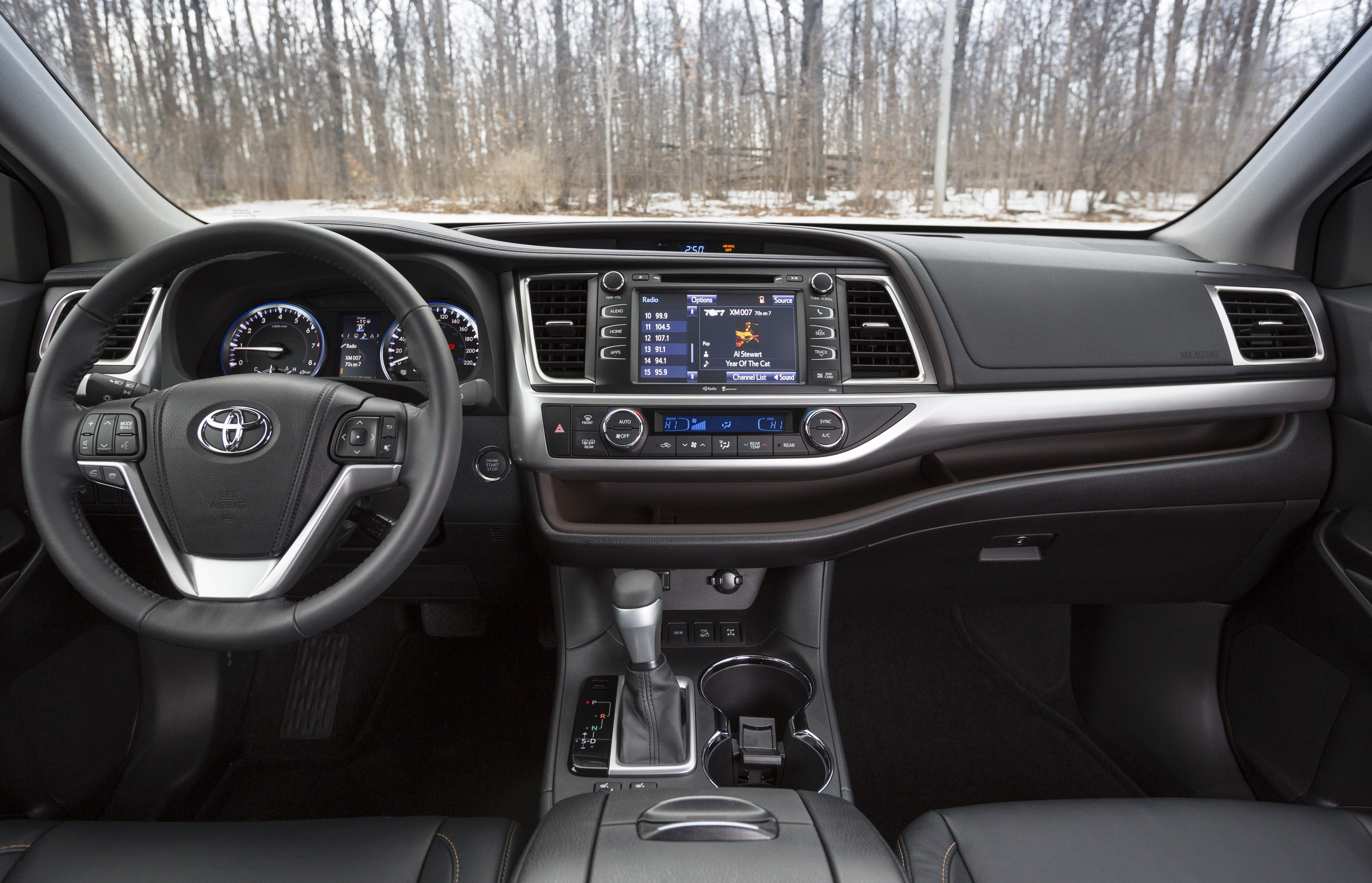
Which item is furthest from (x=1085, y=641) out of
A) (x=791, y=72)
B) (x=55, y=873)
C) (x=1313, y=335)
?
(x=55, y=873)

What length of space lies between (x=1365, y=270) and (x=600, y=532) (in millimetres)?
1686

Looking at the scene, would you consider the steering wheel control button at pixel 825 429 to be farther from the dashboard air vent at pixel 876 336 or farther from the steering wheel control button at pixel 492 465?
the steering wheel control button at pixel 492 465

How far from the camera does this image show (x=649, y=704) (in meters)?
1.50

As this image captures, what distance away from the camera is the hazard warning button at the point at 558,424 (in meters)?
1.53

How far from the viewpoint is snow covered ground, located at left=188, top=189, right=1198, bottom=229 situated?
178 centimetres

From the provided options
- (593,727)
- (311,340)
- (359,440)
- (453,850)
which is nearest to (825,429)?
(593,727)

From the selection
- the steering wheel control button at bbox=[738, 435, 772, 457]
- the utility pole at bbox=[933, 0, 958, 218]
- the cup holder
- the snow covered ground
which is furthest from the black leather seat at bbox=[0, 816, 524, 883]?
the utility pole at bbox=[933, 0, 958, 218]

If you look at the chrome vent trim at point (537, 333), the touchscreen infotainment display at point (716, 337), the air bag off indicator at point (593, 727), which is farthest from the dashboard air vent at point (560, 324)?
the air bag off indicator at point (593, 727)

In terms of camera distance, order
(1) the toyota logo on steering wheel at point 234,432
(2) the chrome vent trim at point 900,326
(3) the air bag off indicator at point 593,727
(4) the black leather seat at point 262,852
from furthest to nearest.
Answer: (2) the chrome vent trim at point 900,326, (3) the air bag off indicator at point 593,727, (1) the toyota logo on steering wheel at point 234,432, (4) the black leather seat at point 262,852

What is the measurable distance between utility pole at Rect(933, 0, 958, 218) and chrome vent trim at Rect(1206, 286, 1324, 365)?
2.01 feet

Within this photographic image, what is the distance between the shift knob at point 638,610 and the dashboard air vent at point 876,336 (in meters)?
0.58

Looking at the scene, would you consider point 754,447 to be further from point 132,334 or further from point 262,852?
point 132,334

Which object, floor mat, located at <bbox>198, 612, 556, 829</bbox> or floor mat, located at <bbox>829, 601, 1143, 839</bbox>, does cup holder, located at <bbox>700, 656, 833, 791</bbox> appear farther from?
floor mat, located at <bbox>198, 612, 556, 829</bbox>

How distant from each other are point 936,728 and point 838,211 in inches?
54.2
